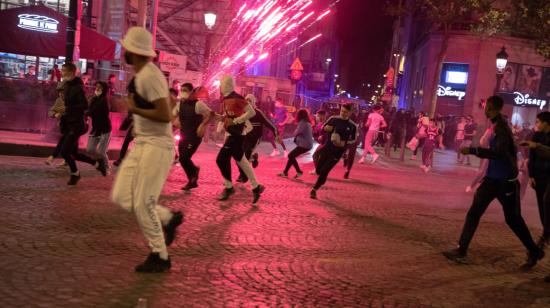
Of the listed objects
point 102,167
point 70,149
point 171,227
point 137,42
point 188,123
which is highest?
point 137,42

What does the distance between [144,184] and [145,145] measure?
329 mm

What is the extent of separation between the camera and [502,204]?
657cm

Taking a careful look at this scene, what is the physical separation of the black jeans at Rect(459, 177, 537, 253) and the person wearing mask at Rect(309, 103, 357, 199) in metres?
3.91

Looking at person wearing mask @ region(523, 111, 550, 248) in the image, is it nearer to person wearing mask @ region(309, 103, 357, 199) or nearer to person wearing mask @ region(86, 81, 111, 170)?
person wearing mask @ region(309, 103, 357, 199)

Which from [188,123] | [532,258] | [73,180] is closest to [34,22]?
[73,180]

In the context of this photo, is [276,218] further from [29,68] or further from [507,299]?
[29,68]

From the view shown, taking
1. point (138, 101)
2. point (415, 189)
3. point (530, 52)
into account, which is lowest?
point (415, 189)

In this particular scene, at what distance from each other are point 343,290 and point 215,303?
4.08 ft

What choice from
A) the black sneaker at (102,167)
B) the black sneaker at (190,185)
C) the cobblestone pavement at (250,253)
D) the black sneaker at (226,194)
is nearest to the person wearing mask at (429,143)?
the cobblestone pavement at (250,253)

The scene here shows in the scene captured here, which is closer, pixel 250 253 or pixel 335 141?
pixel 250 253

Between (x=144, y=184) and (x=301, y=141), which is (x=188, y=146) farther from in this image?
(x=144, y=184)

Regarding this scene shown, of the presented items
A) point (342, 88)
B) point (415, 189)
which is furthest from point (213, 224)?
point (342, 88)

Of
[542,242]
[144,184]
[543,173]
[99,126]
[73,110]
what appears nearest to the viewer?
[144,184]

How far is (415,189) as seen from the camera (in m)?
13.6
